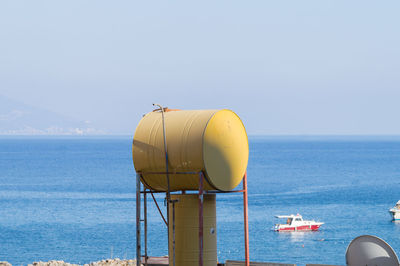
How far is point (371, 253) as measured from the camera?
22.7 metres

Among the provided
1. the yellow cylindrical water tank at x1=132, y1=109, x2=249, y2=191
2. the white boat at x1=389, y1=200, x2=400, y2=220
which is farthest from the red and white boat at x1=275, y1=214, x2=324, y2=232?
the yellow cylindrical water tank at x1=132, y1=109, x2=249, y2=191

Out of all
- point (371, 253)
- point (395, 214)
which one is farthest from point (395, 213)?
point (371, 253)

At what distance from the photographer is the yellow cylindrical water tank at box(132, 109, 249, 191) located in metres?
23.2

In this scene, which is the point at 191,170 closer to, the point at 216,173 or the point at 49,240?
the point at 216,173

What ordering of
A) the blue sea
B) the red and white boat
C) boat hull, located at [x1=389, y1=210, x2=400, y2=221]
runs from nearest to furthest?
the blue sea
the red and white boat
boat hull, located at [x1=389, y1=210, x2=400, y2=221]

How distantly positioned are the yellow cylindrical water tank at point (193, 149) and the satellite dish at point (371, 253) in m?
4.72

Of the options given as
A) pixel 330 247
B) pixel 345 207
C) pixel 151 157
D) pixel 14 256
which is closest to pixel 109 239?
pixel 14 256

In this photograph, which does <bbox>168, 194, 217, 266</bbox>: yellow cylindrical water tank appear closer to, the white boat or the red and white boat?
the red and white boat

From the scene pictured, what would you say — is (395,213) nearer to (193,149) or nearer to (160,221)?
(160,221)

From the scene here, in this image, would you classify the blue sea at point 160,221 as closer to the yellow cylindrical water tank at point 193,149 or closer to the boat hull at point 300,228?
the boat hull at point 300,228

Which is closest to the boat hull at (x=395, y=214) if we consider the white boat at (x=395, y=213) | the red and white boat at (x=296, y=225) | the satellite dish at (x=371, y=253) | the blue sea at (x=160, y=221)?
the white boat at (x=395, y=213)

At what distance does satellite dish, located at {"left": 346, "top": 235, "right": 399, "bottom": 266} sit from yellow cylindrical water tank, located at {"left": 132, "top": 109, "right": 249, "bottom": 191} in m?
4.72

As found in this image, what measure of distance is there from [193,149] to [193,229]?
2.93 m

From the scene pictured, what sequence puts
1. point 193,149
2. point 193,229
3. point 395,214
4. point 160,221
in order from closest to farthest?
point 193,149 < point 193,229 < point 160,221 < point 395,214
